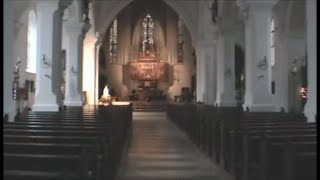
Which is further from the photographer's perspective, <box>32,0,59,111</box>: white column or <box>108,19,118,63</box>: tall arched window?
<box>108,19,118,63</box>: tall arched window

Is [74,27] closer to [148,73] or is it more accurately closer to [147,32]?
[148,73]

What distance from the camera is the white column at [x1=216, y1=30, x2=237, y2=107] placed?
19.5 metres

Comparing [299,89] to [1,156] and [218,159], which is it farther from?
[1,156]

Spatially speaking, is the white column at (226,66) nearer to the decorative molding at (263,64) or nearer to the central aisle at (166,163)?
the decorative molding at (263,64)

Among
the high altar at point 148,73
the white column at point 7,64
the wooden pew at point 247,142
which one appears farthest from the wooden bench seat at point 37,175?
the high altar at point 148,73

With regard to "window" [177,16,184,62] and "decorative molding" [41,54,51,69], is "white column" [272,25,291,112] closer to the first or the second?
"decorative molding" [41,54,51,69]

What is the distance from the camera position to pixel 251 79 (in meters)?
14.0

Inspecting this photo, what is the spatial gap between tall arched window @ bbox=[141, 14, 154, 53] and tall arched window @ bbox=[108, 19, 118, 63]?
234 centimetres

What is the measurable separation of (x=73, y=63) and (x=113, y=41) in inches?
847

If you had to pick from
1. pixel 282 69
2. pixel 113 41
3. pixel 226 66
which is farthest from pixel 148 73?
pixel 226 66

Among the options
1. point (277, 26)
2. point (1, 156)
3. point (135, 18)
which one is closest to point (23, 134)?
point (1, 156)

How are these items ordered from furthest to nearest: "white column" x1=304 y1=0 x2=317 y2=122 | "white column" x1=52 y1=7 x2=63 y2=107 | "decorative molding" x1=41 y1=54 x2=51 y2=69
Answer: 1. "white column" x1=52 y1=7 x2=63 y2=107
2. "decorative molding" x1=41 y1=54 x2=51 y2=69
3. "white column" x1=304 y1=0 x2=317 y2=122

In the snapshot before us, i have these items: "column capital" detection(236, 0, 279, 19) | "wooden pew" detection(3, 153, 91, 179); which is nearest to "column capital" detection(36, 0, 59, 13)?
"column capital" detection(236, 0, 279, 19)

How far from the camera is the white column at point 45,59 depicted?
13.6 m
